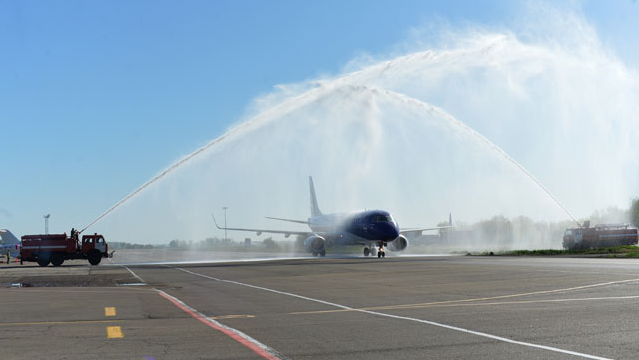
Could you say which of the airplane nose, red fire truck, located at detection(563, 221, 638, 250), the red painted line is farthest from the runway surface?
red fire truck, located at detection(563, 221, 638, 250)

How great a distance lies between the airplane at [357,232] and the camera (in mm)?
56250

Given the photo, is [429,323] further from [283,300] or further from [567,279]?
[567,279]

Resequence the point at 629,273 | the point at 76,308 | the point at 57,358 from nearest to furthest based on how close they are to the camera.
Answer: the point at 57,358 → the point at 76,308 → the point at 629,273

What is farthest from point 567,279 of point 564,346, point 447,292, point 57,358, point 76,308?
point 57,358

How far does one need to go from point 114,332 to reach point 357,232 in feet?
157

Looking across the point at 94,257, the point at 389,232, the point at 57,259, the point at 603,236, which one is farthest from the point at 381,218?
the point at 57,259

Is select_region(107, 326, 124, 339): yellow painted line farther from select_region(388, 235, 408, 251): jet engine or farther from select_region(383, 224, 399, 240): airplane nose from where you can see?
select_region(388, 235, 408, 251): jet engine

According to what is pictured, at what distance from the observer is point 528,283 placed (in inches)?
849

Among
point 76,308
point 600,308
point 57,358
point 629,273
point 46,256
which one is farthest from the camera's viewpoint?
point 46,256

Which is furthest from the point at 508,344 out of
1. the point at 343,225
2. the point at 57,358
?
the point at 343,225

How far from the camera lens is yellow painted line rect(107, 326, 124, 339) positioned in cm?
1101

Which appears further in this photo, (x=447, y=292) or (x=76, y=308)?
(x=447, y=292)

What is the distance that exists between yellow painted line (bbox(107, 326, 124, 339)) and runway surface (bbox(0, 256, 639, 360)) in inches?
1.5

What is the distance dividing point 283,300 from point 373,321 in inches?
219
